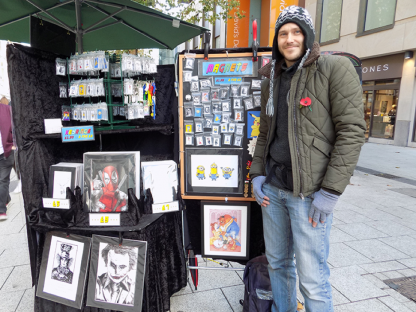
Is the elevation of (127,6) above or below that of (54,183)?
above

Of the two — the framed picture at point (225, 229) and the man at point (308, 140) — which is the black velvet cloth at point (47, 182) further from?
the man at point (308, 140)

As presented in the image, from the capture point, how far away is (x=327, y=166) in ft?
4.75

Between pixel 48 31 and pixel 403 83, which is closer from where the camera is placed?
pixel 48 31

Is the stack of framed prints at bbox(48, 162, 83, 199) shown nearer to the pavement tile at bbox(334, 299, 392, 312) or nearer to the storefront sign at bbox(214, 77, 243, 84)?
the storefront sign at bbox(214, 77, 243, 84)

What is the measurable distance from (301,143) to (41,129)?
70.3 inches

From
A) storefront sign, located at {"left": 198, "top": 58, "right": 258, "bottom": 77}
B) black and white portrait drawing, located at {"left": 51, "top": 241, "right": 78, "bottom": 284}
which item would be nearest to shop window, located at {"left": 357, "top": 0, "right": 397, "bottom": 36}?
storefront sign, located at {"left": 198, "top": 58, "right": 258, "bottom": 77}

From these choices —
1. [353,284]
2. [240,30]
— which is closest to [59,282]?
[353,284]

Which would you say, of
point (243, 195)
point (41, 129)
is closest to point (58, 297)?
point (41, 129)

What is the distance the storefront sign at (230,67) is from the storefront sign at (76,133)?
92cm

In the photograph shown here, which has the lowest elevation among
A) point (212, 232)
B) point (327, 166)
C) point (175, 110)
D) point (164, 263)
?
point (164, 263)

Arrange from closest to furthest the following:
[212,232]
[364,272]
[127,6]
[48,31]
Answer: [48,31] → [127,6] → [212,232] → [364,272]

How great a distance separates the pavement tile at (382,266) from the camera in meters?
2.62

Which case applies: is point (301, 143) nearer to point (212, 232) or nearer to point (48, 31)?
point (212, 232)

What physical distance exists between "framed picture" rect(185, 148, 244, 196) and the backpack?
1.91 feet
